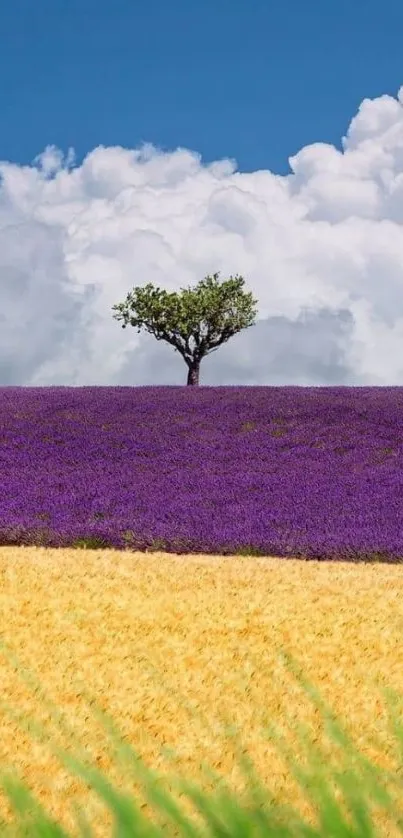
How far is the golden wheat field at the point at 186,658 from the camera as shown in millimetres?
4273

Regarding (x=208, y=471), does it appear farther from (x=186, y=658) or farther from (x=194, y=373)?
(x=194, y=373)

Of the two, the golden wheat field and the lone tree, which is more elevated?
the lone tree

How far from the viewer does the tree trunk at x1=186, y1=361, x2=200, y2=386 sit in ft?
91.5

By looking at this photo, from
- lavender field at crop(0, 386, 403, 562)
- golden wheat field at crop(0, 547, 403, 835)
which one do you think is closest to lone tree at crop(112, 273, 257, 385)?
lavender field at crop(0, 386, 403, 562)

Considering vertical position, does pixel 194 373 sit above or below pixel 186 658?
above

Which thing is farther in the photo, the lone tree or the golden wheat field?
the lone tree

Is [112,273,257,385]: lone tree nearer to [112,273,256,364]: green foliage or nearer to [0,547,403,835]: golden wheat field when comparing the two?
[112,273,256,364]: green foliage

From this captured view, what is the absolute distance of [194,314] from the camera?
28000 millimetres

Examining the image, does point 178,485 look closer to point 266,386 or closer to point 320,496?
point 320,496

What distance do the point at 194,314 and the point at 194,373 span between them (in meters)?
1.81

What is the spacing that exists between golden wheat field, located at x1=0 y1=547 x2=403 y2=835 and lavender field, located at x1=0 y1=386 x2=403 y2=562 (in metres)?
2.40

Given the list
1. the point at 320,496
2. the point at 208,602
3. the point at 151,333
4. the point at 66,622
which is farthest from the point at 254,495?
the point at 151,333

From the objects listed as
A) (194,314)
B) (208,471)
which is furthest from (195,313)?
(208,471)

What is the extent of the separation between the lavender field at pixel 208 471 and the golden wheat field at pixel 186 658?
2.40 m
